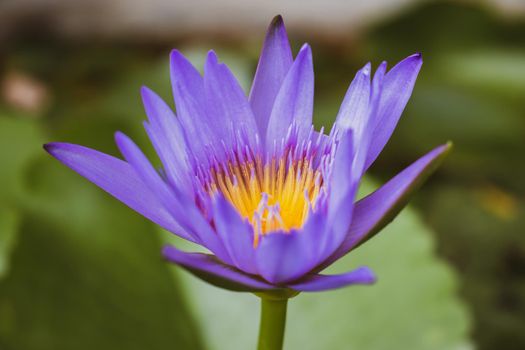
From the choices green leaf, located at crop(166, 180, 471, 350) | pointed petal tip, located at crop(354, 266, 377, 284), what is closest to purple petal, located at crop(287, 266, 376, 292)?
pointed petal tip, located at crop(354, 266, 377, 284)

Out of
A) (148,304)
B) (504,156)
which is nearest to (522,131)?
(504,156)

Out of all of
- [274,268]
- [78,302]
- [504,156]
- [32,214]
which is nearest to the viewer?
[274,268]

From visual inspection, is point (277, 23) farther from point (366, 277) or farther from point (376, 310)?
point (376, 310)

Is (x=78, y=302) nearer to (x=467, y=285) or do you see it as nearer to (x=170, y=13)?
(x=467, y=285)

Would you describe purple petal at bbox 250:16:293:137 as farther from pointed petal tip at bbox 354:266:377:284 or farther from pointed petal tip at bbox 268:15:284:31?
pointed petal tip at bbox 354:266:377:284

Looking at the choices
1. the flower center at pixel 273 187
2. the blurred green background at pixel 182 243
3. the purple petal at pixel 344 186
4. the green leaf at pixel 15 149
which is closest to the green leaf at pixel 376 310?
the blurred green background at pixel 182 243

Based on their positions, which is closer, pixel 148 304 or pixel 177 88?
pixel 177 88
